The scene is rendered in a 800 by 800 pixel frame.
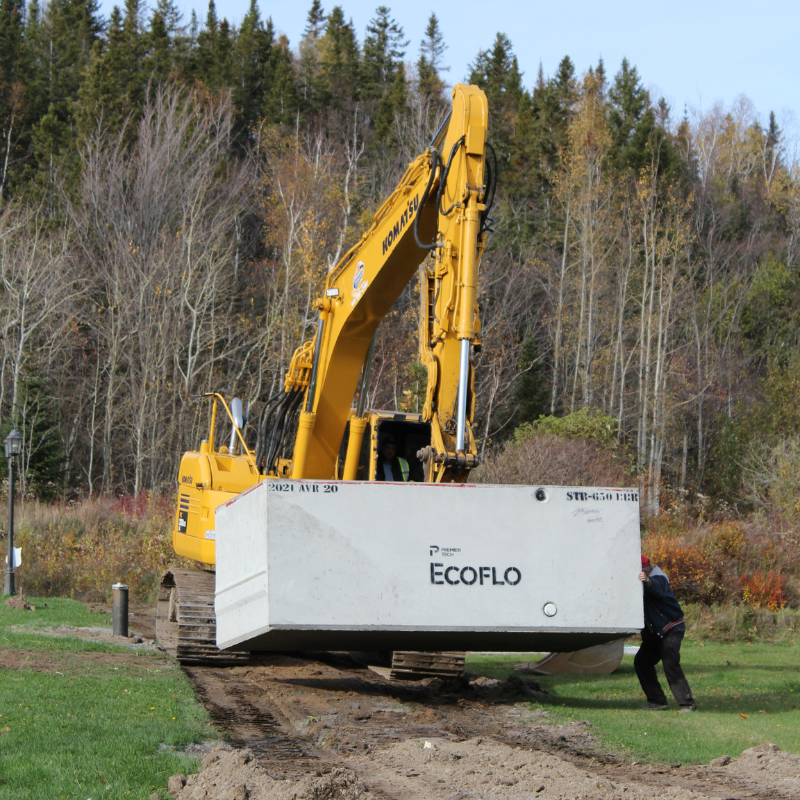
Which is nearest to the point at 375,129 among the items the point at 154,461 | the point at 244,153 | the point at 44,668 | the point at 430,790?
the point at 244,153

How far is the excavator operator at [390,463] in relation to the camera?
10885 millimetres

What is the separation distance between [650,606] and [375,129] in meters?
43.1

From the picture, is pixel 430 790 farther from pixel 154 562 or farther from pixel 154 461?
pixel 154 461

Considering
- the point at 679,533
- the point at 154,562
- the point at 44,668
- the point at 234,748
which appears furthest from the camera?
the point at 679,533

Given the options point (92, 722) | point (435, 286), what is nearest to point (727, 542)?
point (435, 286)

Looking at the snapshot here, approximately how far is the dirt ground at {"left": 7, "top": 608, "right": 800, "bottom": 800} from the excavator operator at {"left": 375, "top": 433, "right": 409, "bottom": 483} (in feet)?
7.31

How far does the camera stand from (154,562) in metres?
22.2

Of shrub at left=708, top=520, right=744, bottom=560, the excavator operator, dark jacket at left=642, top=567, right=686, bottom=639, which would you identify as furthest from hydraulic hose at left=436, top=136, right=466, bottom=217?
shrub at left=708, top=520, right=744, bottom=560

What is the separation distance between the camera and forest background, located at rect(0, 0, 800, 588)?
35875 millimetres

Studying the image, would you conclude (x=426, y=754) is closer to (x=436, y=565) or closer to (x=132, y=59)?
(x=436, y=565)

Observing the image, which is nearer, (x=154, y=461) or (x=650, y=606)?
(x=650, y=606)

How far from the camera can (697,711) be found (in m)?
9.89

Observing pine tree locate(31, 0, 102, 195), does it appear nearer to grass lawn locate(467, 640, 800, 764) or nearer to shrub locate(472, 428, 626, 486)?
shrub locate(472, 428, 626, 486)

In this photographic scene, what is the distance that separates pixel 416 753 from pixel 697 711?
12.4ft
